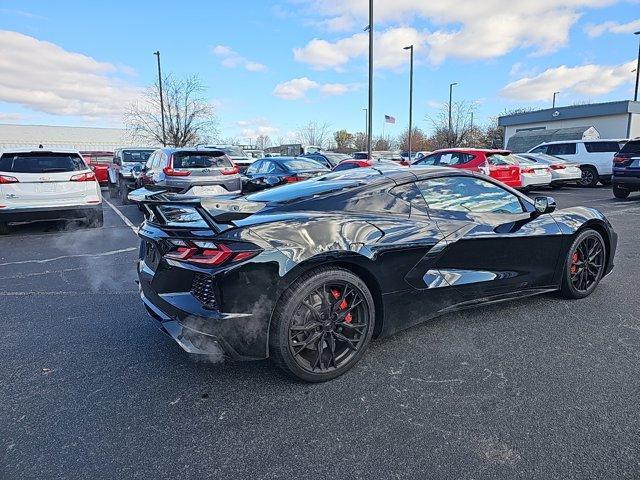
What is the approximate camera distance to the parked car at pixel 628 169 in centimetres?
1152

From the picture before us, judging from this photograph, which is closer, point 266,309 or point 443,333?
point 266,309

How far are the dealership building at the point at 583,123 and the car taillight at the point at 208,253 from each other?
3515 centimetres

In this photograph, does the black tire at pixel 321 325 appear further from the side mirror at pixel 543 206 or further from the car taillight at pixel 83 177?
the car taillight at pixel 83 177

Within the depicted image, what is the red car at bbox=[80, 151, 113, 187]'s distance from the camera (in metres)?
19.5

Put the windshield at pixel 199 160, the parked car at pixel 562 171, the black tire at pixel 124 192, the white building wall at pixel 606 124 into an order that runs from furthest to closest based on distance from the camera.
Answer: the white building wall at pixel 606 124, the parked car at pixel 562 171, the black tire at pixel 124 192, the windshield at pixel 199 160

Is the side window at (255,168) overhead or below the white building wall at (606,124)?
below

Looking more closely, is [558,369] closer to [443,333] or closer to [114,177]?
[443,333]

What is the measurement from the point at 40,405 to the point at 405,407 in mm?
2166

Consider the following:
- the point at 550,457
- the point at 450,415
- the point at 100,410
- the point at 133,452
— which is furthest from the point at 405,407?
the point at 100,410

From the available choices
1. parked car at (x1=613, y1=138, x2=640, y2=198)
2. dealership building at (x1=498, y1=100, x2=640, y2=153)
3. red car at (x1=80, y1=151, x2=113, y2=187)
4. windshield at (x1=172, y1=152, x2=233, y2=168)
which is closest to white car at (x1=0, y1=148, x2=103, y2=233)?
windshield at (x1=172, y1=152, x2=233, y2=168)

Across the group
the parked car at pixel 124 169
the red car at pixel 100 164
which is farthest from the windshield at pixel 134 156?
the red car at pixel 100 164

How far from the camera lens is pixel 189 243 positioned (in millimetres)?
2748

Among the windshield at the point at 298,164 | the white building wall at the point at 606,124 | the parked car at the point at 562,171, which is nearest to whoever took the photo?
the windshield at the point at 298,164

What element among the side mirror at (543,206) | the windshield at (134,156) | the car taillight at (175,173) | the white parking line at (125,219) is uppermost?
the windshield at (134,156)
